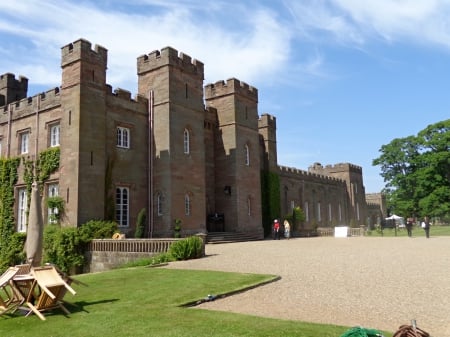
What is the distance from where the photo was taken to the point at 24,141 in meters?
25.5

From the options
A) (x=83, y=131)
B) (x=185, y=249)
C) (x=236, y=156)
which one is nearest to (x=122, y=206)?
(x=83, y=131)

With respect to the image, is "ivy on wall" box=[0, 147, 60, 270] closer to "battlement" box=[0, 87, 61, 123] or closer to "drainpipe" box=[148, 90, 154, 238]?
"battlement" box=[0, 87, 61, 123]

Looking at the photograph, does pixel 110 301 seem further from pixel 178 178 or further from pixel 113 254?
pixel 178 178

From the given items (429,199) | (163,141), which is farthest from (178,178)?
(429,199)

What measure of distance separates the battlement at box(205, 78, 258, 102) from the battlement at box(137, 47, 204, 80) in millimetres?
3496

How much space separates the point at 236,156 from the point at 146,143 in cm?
694

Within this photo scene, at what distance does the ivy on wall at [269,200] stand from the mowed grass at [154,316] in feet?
73.6

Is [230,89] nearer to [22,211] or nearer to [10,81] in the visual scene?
[10,81]

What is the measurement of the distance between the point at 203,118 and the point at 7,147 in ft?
40.2

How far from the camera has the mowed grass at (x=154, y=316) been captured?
260 inches

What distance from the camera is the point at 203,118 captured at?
1110 inches

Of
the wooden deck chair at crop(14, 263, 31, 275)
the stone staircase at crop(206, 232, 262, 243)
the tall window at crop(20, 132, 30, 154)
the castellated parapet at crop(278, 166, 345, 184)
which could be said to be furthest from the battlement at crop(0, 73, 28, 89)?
the wooden deck chair at crop(14, 263, 31, 275)

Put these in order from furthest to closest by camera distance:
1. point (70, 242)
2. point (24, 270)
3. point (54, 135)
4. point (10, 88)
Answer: point (10, 88), point (54, 135), point (70, 242), point (24, 270)

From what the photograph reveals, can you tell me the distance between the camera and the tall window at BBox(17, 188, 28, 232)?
78.9 feet
